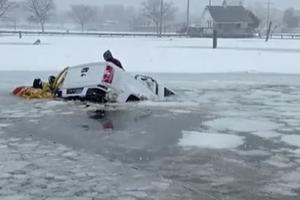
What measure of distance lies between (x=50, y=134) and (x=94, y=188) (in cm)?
340

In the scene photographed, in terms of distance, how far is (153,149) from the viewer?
895cm

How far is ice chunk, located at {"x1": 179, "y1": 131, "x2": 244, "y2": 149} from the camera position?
30.4ft

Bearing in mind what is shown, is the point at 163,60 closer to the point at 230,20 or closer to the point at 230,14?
the point at 230,20

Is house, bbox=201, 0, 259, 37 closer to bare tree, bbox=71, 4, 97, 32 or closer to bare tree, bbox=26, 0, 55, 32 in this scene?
bare tree, bbox=26, 0, 55, 32

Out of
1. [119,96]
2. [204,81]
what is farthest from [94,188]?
[204,81]

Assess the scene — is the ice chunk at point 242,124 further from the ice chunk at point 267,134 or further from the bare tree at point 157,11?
the bare tree at point 157,11

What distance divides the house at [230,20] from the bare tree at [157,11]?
1076cm

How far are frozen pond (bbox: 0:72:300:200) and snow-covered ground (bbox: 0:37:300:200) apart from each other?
0.04ft

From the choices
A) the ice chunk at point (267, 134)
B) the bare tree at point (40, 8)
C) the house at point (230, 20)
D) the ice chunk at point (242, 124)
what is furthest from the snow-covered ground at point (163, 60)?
the bare tree at point (40, 8)

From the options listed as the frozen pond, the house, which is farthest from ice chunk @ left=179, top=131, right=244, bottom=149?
the house

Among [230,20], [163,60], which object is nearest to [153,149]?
[163,60]

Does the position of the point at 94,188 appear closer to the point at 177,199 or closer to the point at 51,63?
the point at 177,199

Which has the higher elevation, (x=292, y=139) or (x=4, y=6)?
(x=4, y=6)

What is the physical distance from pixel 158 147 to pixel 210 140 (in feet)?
3.29
